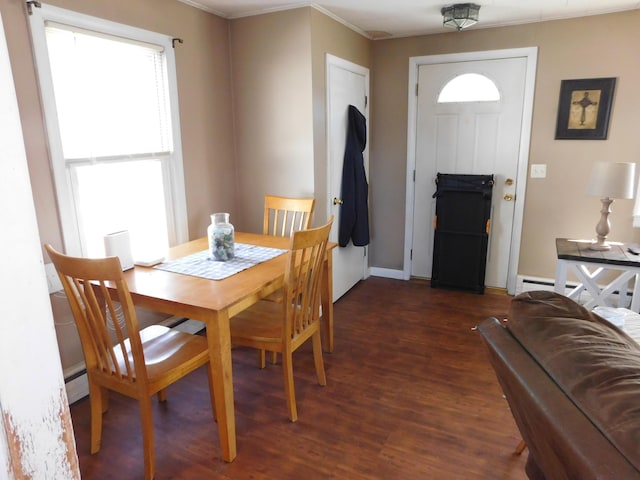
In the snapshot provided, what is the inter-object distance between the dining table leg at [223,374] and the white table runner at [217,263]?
0.36 metres

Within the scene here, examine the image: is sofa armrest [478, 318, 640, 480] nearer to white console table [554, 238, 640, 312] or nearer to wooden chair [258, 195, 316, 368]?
wooden chair [258, 195, 316, 368]

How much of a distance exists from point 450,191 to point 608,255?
127cm

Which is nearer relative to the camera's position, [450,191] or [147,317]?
[147,317]

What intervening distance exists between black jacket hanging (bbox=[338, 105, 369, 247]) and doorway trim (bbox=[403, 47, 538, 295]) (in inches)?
19.5

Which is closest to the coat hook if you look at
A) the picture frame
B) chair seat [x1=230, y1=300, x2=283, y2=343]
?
chair seat [x1=230, y1=300, x2=283, y2=343]

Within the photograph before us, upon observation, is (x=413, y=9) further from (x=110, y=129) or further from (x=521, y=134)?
(x=110, y=129)

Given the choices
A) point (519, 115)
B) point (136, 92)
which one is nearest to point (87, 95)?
point (136, 92)

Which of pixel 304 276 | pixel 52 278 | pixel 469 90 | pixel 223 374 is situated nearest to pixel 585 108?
pixel 469 90

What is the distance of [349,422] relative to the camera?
2.19 meters

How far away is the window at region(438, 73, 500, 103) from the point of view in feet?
11.9

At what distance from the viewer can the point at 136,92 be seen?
8.45ft

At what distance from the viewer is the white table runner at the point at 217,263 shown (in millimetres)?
2170

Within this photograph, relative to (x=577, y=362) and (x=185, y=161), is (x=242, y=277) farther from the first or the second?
(x=577, y=362)

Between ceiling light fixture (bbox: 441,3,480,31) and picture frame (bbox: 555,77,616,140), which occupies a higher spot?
ceiling light fixture (bbox: 441,3,480,31)
